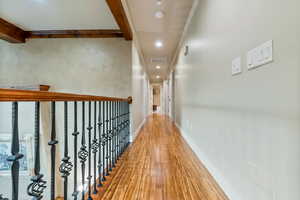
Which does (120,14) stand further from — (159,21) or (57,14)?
(57,14)

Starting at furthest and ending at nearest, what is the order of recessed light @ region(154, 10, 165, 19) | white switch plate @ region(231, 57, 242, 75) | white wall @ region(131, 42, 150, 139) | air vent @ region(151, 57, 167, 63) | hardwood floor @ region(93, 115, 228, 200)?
air vent @ region(151, 57, 167, 63)
white wall @ region(131, 42, 150, 139)
recessed light @ region(154, 10, 165, 19)
hardwood floor @ region(93, 115, 228, 200)
white switch plate @ region(231, 57, 242, 75)

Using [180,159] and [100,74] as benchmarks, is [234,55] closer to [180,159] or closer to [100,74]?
[180,159]

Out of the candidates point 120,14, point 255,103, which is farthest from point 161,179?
point 120,14

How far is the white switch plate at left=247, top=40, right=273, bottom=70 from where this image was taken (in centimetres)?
93

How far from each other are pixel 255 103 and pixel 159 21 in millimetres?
2892

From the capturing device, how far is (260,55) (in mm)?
1019

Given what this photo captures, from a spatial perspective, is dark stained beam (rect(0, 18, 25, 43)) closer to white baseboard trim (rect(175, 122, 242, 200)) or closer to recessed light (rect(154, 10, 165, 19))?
recessed light (rect(154, 10, 165, 19))

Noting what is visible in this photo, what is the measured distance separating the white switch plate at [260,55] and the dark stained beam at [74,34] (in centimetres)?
309

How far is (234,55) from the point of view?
137 centimetres

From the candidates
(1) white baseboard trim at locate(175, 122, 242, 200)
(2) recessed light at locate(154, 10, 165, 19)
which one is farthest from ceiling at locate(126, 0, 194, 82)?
(1) white baseboard trim at locate(175, 122, 242, 200)

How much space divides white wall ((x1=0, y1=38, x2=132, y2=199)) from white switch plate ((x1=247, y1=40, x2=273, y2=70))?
2.78m

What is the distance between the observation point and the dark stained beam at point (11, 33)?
11.3ft

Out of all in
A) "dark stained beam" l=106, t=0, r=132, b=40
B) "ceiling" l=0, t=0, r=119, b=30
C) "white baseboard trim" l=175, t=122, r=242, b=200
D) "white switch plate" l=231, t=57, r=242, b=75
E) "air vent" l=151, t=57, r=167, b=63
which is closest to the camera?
"white switch plate" l=231, t=57, r=242, b=75

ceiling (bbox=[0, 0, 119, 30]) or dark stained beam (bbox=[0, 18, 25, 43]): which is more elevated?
ceiling (bbox=[0, 0, 119, 30])
